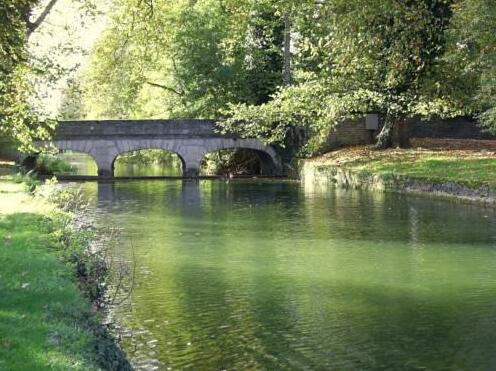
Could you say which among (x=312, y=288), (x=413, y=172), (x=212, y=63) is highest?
(x=212, y=63)

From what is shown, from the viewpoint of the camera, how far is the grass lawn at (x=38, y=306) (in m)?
5.93

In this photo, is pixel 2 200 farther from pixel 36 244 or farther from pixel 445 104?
pixel 445 104

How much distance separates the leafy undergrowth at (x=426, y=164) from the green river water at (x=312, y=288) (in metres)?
2.33

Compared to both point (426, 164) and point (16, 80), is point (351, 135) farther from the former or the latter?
point (16, 80)

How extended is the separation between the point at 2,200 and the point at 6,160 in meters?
23.5

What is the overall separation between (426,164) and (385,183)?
1.88 meters

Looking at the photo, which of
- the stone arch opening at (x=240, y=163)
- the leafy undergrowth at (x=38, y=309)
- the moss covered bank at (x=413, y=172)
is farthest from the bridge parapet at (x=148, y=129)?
the leafy undergrowth at (x=38, y=309)

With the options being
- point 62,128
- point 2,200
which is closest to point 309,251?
point 2,200

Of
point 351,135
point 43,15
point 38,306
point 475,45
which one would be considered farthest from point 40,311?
point 351,135

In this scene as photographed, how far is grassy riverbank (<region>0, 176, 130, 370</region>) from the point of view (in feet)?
19.6

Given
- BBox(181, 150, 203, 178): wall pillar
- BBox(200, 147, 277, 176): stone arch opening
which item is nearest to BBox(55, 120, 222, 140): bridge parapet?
BBox(181, 150, 203, 178): wall pillar

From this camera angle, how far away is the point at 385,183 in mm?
27062

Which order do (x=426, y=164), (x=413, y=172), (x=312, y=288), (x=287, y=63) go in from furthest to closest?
(x=287, y=63), (x=426, y=164), (x=413, y=172), (x=312, y=288)

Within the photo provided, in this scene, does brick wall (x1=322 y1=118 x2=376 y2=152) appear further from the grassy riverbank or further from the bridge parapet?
the grassy riverbank
